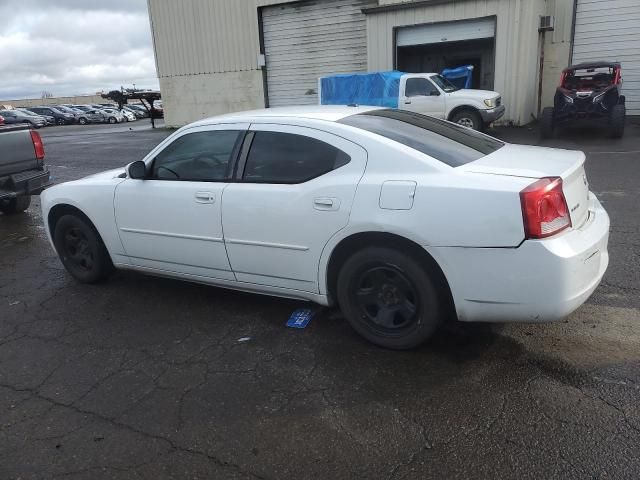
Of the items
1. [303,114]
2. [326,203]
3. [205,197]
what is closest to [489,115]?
[303,114]

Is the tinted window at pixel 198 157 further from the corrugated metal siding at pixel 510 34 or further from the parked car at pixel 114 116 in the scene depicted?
the parked car at pixel 114 116

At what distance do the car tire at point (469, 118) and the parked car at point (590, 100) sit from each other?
167 cm

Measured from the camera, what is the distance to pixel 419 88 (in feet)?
49.9

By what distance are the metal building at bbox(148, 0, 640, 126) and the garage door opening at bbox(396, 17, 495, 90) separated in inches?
1.5

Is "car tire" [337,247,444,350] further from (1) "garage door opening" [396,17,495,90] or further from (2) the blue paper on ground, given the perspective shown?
(1) "garage door opening" [396,17,495,90]

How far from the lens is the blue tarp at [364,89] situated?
1555cm

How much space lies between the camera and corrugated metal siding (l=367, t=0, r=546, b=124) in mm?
16141

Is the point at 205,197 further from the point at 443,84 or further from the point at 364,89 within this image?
the point at 364,89

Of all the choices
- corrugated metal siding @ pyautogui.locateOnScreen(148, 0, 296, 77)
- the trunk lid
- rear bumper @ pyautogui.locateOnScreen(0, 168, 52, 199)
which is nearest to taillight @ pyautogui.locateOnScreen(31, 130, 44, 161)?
rear bumper @ pyautogui.locateOnScreen(0, 168, 52, 199)

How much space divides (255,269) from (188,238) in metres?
0.63

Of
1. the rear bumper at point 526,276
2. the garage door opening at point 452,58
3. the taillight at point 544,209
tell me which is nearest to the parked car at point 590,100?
the garage door opening at point 452,58

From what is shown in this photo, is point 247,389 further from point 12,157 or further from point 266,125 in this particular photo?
point 12,157

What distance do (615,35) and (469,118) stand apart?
21.4 ft

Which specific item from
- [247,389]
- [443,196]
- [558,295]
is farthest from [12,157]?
[558,295]
